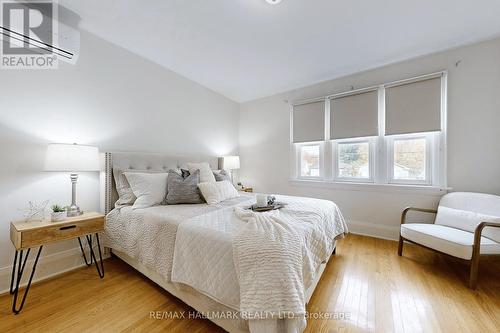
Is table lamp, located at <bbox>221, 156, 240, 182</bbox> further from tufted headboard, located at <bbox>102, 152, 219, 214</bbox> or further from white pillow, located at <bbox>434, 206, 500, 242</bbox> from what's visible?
white pillow, located at <bbox>434, 206, 500, 242</bbox>

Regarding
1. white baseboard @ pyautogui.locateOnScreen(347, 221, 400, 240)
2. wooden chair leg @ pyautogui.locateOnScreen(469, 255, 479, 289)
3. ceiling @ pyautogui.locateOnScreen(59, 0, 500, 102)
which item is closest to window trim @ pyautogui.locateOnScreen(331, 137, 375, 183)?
white baseboard @ pyautogui.locateOnScreen(347, 221, 400, 240)

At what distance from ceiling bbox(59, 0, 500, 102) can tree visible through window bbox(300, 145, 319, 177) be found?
130 cm

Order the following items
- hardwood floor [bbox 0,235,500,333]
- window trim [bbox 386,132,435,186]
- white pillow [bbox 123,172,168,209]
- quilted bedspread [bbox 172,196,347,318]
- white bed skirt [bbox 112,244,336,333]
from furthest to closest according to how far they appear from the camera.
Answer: window trim [bbox 386,132,435,186]
white pillow [bbox 123,172,168,209]
hardwood floor [bbox 0,235,500,333]
white bed skirt [bbox 112,244,336,333]
quilted bedspread [bbox 172,196,347,318]

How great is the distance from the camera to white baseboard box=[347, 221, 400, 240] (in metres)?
2.68

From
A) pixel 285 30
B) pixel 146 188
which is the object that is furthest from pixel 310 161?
pixel 146 188

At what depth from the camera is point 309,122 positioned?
11.1 ft

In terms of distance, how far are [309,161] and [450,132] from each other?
1.82m

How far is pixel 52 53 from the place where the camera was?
187 centimetres

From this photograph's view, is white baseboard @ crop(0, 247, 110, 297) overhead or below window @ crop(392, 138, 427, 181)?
below

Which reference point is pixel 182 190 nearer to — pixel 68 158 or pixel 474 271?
pixel 68 158

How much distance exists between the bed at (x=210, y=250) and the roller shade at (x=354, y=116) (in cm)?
145

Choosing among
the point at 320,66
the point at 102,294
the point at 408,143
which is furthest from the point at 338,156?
the point at 102,294

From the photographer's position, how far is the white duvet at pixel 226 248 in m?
1.00

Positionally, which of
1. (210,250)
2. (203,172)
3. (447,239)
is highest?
(203,172)
